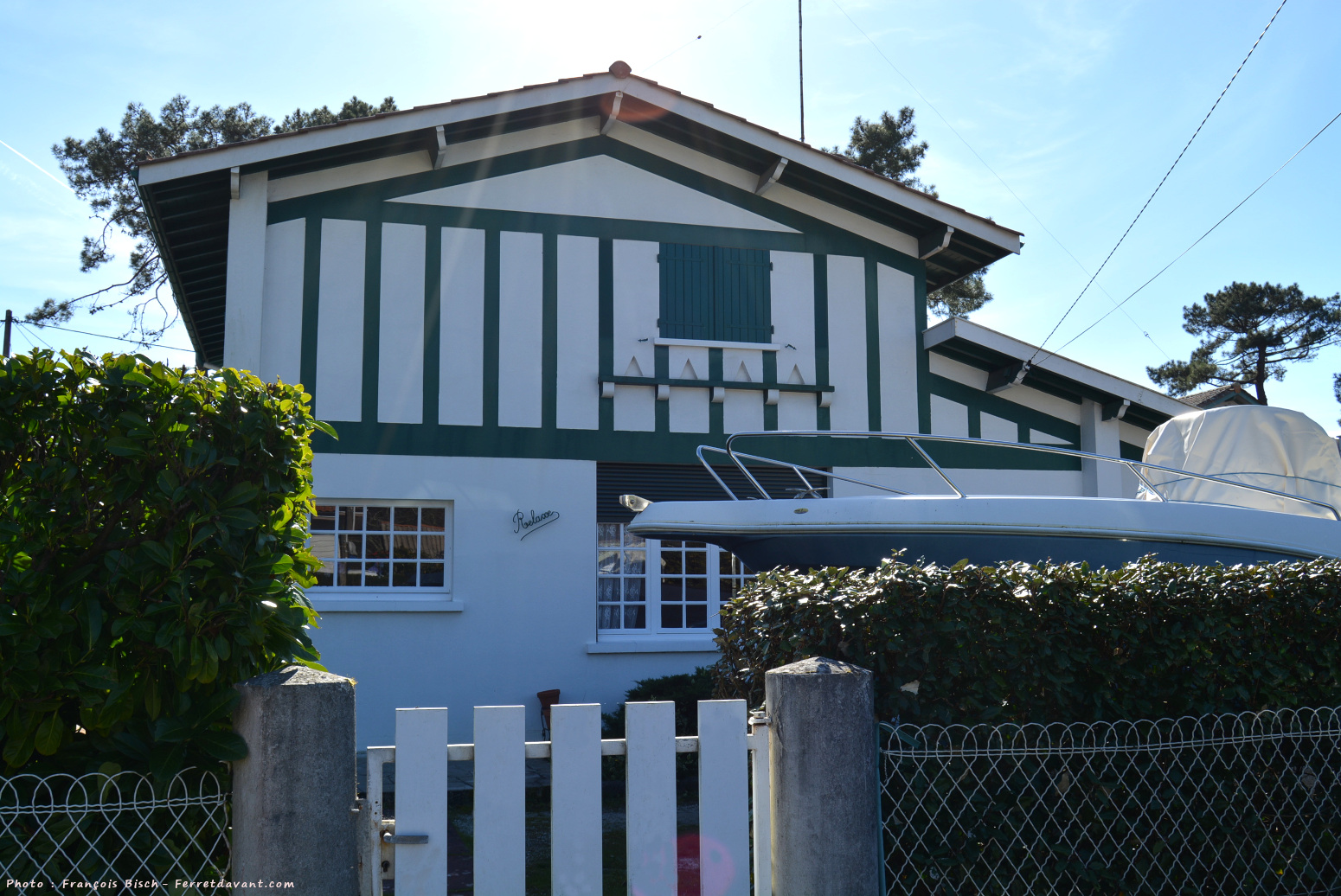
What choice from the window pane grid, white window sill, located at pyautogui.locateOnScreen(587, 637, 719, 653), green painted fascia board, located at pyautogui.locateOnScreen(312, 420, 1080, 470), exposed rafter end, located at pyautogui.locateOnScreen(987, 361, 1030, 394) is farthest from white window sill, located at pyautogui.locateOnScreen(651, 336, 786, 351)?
white window sill, located at pyautogui.locateOnScreen(587, 637, 719, 653)

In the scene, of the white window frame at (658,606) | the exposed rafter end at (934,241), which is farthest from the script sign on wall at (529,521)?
the exposed rafter end at (934,241)

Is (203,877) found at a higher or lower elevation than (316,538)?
lower

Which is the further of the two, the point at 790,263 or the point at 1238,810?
the point at 790,263

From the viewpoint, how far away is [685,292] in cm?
1071

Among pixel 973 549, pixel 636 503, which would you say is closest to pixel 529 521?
pixel 636 503

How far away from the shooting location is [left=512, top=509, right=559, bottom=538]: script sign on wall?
9.87m

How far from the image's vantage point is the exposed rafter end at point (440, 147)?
32.3ft

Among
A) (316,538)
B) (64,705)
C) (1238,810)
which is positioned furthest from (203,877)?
(316,538)

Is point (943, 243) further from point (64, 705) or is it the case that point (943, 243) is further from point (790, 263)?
point (64, 705)

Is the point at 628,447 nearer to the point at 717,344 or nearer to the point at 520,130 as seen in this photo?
the point at 717,344

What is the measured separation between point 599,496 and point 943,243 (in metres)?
4.84

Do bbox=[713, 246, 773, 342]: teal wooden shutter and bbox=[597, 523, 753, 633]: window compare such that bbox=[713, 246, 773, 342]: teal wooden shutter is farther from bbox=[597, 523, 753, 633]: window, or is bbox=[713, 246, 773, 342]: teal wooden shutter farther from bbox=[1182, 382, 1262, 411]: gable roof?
bbox=[1182, 382, 1262, 411]: gable roof

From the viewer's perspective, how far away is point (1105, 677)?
3.78m

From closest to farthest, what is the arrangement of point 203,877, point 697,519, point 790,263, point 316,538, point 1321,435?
point 203,877, point 697,519, point 1321,435, point 316,538, point 790,263
